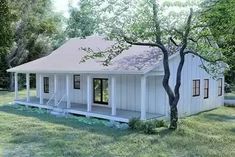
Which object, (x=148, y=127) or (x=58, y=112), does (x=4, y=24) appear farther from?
(x=58, y=112)

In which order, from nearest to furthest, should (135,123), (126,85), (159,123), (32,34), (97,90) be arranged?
1. (135,123)
2. (159,123)
3. (126,85)
4. (97,90)
5. (32,34)

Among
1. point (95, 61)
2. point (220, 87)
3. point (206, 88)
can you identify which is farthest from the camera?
point (220, 87)

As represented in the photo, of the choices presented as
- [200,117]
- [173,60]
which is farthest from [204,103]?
[173,60]

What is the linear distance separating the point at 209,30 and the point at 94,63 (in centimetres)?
659

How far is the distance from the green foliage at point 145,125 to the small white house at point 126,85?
0.88 m

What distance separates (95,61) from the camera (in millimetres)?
18359

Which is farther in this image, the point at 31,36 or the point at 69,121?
the point at 31,36

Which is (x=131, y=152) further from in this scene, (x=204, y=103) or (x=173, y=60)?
(x=204, y=103)

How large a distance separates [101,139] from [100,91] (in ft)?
23.7

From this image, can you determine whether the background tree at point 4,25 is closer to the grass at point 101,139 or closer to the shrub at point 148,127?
the grass at point 101,139

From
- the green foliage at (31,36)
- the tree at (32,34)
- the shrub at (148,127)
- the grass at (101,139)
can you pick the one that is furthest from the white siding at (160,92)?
the tree at (32,34)

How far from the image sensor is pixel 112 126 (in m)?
14.9

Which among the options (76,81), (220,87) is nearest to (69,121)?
(76,81)

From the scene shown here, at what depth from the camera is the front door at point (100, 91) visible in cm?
1919
